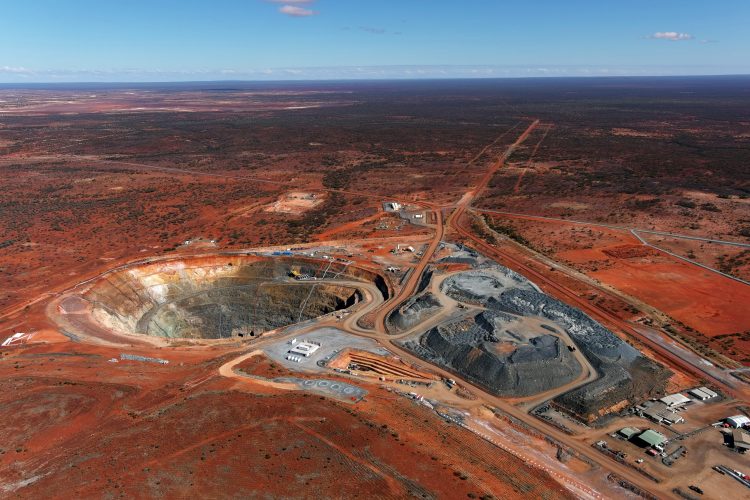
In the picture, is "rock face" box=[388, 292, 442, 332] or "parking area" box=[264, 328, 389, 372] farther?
"rock face" box=[388, 292, 442, 332]

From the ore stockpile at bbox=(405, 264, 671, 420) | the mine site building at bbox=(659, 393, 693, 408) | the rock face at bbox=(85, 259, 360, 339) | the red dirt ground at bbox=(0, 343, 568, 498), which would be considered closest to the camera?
the red dirt ground at bbox=(0, 343, 568, 498)

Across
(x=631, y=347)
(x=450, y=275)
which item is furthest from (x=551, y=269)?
(x=631, y=347)

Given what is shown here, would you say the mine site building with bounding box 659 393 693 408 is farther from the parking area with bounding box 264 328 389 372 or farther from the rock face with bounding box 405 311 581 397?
the parking area with bounding box 264 328 389 372

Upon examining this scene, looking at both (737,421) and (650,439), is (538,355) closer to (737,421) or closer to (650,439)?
(650,439)

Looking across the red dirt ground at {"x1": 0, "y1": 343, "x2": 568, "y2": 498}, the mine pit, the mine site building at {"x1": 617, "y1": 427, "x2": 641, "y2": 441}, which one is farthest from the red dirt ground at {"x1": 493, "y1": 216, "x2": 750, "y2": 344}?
the red dirt ground at {"x1": 0, "y1": 343, "x2": 568, "y2": 498}

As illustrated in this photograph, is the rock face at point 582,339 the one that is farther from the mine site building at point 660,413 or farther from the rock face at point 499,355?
the rock face at point 499,355

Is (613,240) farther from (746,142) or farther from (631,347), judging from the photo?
(746,142)

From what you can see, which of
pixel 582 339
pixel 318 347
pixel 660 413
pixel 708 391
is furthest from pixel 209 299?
pixel 708 391

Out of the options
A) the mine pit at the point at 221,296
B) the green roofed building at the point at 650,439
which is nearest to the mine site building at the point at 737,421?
the green roofed building at the point at 650,439
